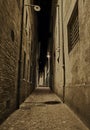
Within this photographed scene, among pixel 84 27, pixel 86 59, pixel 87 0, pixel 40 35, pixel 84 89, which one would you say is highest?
pixel 40 35

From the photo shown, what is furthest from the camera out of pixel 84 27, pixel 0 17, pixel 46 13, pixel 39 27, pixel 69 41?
pixel 39 27

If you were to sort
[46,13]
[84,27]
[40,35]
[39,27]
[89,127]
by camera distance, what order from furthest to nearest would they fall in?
1. [40,35]
2. [39,27]
3. [46,13]
4. [84,27]
5. [89,127]

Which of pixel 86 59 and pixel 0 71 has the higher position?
pixel 86 59

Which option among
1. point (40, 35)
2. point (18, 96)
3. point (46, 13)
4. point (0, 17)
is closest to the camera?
point (0, 17)

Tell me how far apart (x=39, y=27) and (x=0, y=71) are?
1945cm

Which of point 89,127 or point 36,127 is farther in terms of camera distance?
point 36,127

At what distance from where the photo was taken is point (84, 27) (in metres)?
3.83

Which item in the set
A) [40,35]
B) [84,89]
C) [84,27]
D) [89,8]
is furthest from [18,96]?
[40,35]

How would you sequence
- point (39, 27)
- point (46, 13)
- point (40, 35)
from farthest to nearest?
point (40, 35)
point (39, 27)
point (46, 13)

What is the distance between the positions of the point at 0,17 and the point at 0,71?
130cm

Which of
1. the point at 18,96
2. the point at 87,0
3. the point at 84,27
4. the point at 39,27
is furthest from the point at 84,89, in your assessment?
the point at 39,27

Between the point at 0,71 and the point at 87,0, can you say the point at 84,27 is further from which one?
→ the point at 0,71

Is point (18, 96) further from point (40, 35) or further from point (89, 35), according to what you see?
point (40, 35)

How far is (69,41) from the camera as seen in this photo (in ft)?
21.7
